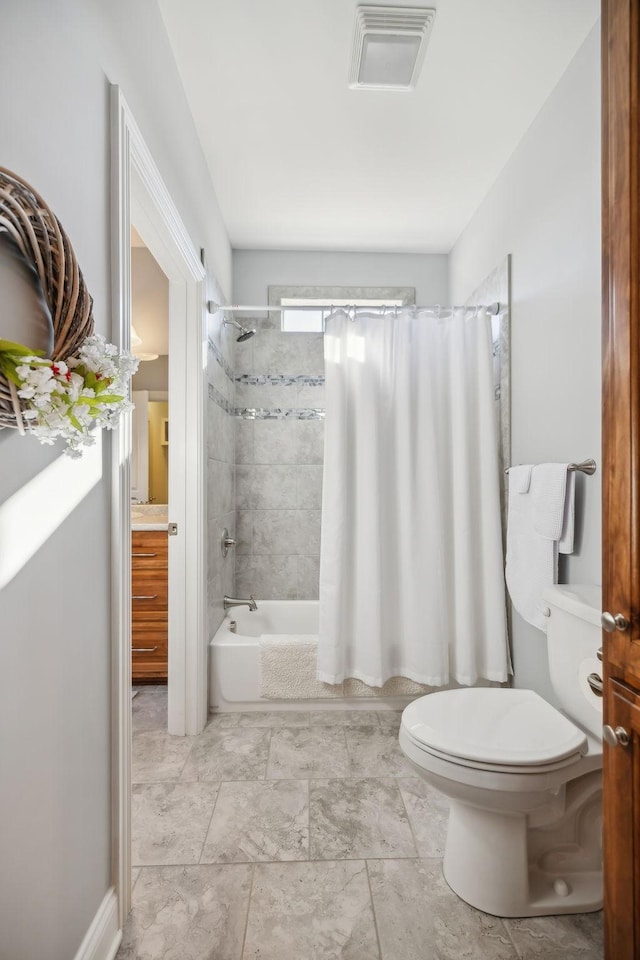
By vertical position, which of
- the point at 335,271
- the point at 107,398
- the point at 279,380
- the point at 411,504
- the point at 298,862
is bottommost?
the point at 298,862

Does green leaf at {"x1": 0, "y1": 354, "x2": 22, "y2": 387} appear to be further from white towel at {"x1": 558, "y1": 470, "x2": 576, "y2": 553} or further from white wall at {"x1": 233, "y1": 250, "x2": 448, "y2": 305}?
white wall at {"x1": 233, "y1": 250, "x2": 448, "y2": 305}

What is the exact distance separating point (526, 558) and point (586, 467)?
48 cm

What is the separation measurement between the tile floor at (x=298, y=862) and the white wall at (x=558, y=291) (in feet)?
2.70

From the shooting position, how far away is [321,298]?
3.39m

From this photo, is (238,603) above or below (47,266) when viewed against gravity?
below

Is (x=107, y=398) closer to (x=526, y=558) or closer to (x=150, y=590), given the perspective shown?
(x=526, y=558)

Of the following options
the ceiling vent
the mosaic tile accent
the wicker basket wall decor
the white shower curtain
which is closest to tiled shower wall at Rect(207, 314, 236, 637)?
the mosaic tile accent

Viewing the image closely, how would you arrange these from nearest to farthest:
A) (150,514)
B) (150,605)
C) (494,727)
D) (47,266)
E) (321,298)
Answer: (47,266), (494,727), (150,605), (150,514), (321,298)

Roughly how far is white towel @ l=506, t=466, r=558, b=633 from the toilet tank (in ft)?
0.51

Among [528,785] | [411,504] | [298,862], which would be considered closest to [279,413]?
[411,504]

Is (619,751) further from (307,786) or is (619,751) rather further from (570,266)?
(570,266)

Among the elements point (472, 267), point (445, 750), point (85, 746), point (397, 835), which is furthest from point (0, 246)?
point (472, 267)

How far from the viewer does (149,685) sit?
2.96 m

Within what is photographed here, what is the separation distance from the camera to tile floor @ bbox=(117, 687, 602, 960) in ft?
4.34
